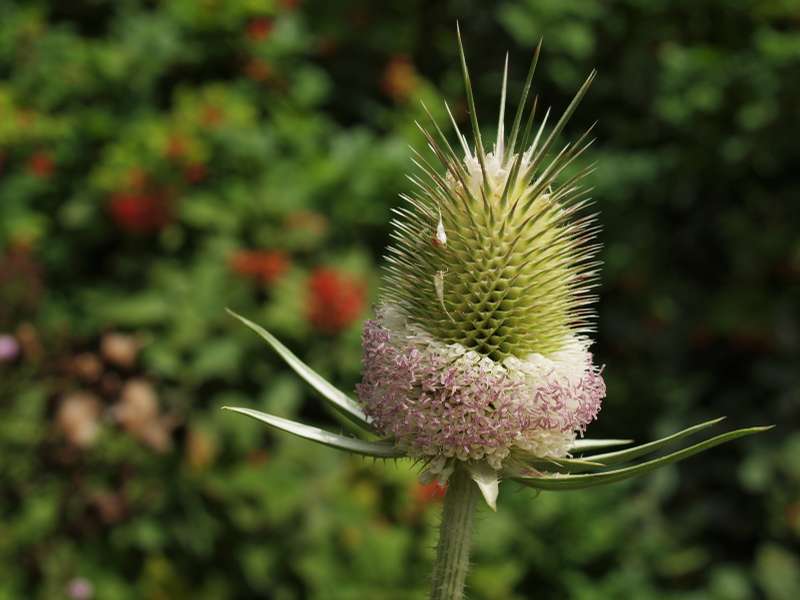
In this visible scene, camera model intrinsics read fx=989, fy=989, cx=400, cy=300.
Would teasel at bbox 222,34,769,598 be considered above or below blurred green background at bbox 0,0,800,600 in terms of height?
below

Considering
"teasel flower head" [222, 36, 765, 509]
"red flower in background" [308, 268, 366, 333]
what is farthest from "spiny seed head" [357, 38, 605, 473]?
"red flower in background" [308, 268, 366, 333]

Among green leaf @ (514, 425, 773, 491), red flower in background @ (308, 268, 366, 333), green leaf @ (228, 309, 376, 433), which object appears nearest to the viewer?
green leaf @ (514, 425, 773, 491)

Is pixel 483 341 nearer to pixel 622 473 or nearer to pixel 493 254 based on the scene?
pixel 493 254

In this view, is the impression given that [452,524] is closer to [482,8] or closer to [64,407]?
[64,407]

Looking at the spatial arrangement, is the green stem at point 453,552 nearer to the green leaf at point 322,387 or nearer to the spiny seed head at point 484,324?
the spiny seed head at point 484,324

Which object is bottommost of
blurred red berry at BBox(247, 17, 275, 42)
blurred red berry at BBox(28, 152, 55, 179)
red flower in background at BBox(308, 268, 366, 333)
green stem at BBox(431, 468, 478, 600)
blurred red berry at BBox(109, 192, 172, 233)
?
green stem at BBox(431, 468, 478, 600)

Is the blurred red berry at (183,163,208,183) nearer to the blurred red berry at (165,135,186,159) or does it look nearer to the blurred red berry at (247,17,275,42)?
the blurred red berry at (165,135,186,159)

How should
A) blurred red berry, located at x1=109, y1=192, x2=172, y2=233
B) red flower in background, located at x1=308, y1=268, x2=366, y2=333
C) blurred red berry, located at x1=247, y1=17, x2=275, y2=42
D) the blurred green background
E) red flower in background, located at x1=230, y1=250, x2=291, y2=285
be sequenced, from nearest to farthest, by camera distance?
the blurred green background → red flower in background, located at x1=308, y1=268, x2=366, y2=333 → red flower in background, located at x1=230, y1=250, x2=291, y2=285 → blurred red berry, located at x1=109, y1=192, x2=172, y2=233 → blurred red berry, located at x1=247, y1=17, x2=275, y2=42
